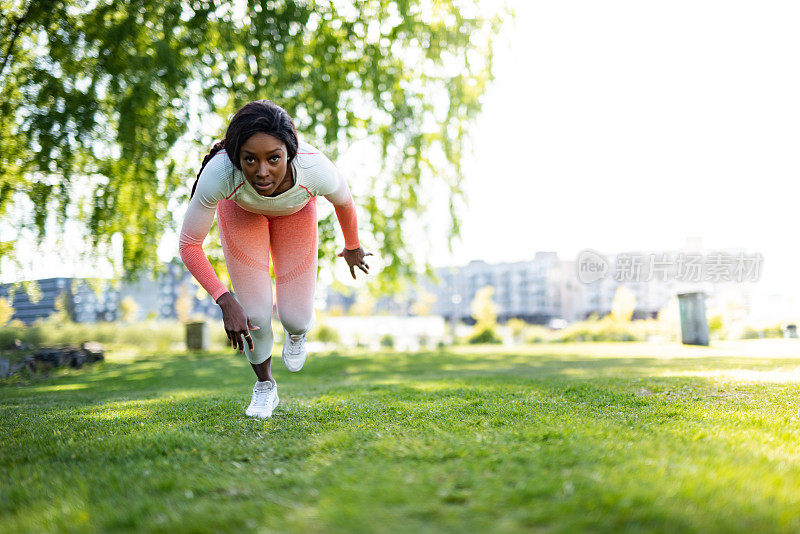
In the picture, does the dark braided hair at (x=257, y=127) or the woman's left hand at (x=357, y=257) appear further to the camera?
the woman's left hand at (x=357, y=257)

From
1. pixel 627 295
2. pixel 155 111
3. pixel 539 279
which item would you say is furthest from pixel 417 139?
pixel 539 279

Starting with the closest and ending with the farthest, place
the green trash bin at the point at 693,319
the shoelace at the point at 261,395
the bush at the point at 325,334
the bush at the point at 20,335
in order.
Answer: the shoelace at the point at 261,395 → the bush at the point at 20,335 → the green trash bin at the point at 693,319 → the bush at the point at 325,334

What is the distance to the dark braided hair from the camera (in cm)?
311

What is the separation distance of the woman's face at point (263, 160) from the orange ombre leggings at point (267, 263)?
1.80ft

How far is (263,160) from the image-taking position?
3.12 metres

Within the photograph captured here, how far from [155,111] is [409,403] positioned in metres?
7.59

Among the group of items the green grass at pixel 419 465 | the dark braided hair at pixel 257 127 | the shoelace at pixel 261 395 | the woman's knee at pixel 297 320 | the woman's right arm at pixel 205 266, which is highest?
the dark braided hair at pixel 257 127

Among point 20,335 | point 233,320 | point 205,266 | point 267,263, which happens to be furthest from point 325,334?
point 233,320

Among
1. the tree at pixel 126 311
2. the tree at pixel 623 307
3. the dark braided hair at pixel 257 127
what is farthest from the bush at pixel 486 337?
the tree at pixel 126 311

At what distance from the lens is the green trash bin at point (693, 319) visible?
43.0 feet

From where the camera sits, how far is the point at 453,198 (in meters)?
12.1

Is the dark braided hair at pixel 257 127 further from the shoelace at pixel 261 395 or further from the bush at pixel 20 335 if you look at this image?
the bush at pixel 20 335

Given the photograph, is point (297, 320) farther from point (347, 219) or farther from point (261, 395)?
point (347, 219)

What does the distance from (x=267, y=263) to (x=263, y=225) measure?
26cm
